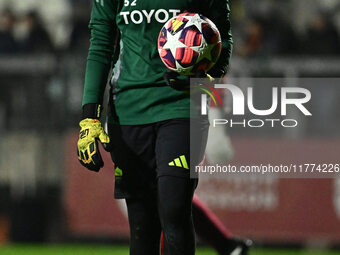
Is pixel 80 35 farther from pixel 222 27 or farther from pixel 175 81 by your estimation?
pixel 175 81

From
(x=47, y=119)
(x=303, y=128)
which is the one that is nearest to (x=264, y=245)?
(x=303, y=128)

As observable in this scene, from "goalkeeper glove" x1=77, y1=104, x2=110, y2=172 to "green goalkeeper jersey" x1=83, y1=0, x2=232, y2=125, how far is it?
0.07m

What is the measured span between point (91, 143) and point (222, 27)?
99 cm

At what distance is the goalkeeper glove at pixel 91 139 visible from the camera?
442cm

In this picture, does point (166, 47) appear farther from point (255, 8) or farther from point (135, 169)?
point (255, 8)

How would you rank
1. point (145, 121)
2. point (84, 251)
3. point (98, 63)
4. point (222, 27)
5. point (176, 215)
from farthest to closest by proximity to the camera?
point (84, 251) < point (222, 27) < point (98, 63) < point (145, 121) < point (176, 215)

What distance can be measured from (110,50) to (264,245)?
4.94 metres

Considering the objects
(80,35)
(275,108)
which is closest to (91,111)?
(275,108)

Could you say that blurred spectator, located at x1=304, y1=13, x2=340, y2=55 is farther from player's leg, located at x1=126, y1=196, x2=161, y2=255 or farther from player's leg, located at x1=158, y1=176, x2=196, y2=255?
player's leg, located at x1=158, y1=176, x2=196, y2=255

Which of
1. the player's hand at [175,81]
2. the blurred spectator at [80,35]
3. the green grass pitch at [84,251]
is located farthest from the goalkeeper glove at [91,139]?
the blurred spectator at [80,35]

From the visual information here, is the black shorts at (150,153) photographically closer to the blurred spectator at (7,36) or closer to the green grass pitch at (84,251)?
the green grass pitch at (84,251)

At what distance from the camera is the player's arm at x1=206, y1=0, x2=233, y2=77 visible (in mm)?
4715

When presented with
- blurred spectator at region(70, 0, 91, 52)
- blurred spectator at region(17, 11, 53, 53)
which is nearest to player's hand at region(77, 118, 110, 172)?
blurred spectator at region(70, 0, 91, 52)

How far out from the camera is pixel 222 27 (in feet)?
15.7
